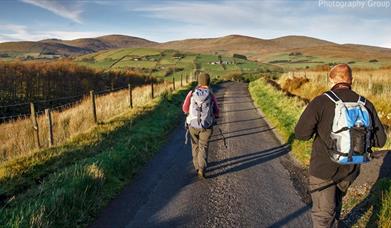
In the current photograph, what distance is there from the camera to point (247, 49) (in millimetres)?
184875

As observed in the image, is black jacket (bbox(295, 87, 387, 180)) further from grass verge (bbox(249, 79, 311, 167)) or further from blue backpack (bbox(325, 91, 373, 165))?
grass verge (bbox(249, 79, 311, 167))

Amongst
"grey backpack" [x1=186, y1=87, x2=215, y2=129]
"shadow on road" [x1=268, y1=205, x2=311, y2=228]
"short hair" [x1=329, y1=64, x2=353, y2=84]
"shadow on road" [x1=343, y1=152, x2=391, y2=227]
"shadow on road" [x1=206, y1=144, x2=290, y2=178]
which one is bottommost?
"shadow on road" [x1=206, y1=144, x2=290, y2=178]

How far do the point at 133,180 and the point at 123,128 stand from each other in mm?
4994

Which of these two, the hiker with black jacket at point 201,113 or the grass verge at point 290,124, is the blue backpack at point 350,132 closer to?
the hiker with black jacket at point 201,113

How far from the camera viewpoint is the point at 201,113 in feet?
24.1

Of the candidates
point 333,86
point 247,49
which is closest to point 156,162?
point 333,86

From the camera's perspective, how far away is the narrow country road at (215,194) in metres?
5.39

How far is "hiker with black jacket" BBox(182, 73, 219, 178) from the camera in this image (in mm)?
7340

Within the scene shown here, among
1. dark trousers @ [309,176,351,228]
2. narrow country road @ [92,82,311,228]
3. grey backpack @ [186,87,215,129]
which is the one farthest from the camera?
grey backpack @ [186,87,215,129]

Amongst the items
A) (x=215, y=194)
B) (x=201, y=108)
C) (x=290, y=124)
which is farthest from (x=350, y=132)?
(x=290, y=124)

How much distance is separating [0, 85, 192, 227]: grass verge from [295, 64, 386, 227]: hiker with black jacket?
3389mm

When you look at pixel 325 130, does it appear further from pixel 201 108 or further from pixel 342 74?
pixel 201 108

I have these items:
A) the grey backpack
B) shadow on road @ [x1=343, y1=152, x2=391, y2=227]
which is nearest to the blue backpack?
shadow on road @ [x1=343, y1=152, x2=391, y2=227]

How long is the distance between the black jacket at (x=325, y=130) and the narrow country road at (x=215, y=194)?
1570mm
